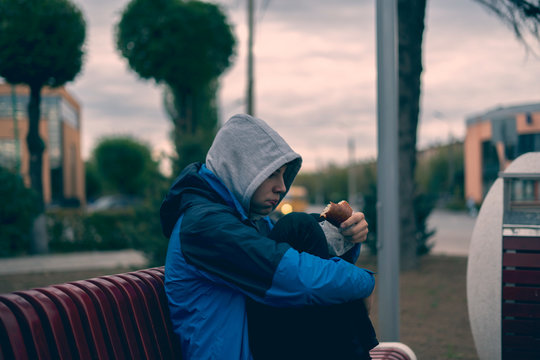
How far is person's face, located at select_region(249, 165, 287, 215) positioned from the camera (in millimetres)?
2088

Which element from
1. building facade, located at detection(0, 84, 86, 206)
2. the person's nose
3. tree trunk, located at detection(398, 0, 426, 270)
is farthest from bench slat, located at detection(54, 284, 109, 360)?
building facade, located at detection(0, 84, 86, 206)

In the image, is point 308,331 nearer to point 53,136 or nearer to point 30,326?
point 30,326

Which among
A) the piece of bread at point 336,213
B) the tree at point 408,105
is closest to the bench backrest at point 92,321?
the piece of bread at point 336,213

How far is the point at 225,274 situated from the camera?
1.78m

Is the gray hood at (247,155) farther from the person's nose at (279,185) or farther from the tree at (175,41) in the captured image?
the tree at (175,41)

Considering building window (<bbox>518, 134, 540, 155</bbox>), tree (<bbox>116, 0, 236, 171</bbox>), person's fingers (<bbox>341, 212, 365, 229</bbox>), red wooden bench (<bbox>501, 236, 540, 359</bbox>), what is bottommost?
red wooden bench (<bbox>501, 236, 540, 359</bbox>)

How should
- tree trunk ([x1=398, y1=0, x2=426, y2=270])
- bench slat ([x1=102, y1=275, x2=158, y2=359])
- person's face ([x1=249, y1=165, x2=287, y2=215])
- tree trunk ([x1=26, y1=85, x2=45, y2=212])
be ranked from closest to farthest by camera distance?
bench slat ([x1=102, y1=275, x2=158, y2=359])
person's face ([x1=249, y1=165, x2=287, y2=215])
tree trunk ([x1=398, y1=0, x2=426, y2=270])
tree trunk ([x1=26, y1=85, x2=45, y2=212])

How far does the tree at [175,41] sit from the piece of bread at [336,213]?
9027 mm

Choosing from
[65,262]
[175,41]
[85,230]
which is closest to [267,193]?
[175,41]

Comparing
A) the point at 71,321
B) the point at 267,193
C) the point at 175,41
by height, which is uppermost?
the point at 175,41

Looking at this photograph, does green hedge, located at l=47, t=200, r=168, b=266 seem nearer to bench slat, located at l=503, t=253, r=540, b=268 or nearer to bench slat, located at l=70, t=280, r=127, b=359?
bench slat, located at l=503, t=253, r=540, b=268

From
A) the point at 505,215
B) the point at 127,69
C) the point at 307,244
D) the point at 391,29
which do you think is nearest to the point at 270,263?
the point at 307,244

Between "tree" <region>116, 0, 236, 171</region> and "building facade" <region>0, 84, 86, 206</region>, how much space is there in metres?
27.5

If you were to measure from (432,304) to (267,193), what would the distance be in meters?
5.23
